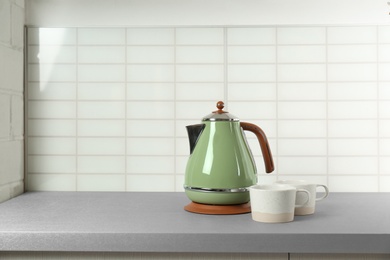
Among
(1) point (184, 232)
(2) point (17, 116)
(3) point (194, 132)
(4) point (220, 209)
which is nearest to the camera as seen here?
(1) point (184, 232)

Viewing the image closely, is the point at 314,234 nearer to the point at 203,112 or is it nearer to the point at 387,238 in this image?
the point at 387,238

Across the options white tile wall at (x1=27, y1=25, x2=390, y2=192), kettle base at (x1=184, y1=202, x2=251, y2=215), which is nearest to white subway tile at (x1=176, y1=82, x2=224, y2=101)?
white tile wall at (x1=27, y1=25, x2=390, y2=192)

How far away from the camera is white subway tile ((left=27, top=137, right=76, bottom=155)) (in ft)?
5.63

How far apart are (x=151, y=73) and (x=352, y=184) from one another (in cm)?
82

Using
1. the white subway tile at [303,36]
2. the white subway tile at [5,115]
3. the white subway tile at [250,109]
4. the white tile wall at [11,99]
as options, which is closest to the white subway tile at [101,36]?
the white tile wall at [11,99]

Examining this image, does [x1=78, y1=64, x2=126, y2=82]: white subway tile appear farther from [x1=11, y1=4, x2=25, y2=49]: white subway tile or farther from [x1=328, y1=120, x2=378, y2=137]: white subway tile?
[x1=328, y1=120, x2=378, y2=137]: white subway tile

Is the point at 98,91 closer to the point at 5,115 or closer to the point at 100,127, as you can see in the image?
the point at 100,127

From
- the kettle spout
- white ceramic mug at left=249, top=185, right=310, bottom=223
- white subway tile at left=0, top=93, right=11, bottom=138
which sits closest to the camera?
white ceramic mug at left=249, top=185, right=310, bottom=223

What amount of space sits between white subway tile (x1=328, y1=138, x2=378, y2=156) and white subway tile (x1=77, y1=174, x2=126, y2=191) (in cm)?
A: 76

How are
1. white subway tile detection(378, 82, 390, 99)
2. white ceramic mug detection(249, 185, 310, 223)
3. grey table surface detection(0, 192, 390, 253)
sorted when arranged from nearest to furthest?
grey table surface detection(0, 192, 390, 253)
white ceramic mug detection(249, 185, 310, 223)
white subway tile detection(378, 82, 390, 99)

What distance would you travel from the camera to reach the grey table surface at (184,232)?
3.38 feet

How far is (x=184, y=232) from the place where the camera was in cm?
104

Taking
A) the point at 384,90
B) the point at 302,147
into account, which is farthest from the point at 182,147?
the point at 384,90

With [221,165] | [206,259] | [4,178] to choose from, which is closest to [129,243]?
[206,259]
